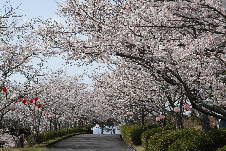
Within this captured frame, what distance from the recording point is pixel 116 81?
17.6m

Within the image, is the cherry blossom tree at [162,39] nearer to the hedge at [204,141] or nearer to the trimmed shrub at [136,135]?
the hedge at [204,141]

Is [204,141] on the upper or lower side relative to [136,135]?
upper

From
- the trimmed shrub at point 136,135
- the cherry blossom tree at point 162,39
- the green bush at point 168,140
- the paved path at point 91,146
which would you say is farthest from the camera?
the trimmed shrub at point 136,135

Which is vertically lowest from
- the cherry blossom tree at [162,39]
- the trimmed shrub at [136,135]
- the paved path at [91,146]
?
the paved path at [91,146]

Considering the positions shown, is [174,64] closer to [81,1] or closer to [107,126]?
[81,1]

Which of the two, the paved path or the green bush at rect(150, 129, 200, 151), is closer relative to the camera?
the green bush at rect(150, 129, 200, 151)

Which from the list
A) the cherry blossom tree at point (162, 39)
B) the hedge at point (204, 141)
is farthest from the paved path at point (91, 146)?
the hedge at point (204, 141)

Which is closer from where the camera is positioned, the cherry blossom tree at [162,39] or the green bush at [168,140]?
the cherry blossom tree at [162,39]

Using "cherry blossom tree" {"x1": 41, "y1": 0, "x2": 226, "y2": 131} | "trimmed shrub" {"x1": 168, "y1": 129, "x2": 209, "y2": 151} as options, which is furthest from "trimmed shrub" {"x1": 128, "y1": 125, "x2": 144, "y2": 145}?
"trimmed shrub" {"x1": 168, "y1": 129, "x2": 209, "y2": 151}

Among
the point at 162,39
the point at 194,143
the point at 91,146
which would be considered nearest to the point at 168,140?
the point at 194,143

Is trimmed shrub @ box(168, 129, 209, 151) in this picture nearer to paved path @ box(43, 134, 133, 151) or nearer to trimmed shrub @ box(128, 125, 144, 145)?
paved path @ box(43, 134, 133, 151)

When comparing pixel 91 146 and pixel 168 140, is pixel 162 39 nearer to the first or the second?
pixel 168 140

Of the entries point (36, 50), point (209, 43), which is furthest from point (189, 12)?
point (36, 50)

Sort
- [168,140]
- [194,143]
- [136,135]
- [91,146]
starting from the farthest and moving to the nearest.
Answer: [91,146]
[136,135]
[168,140]
[194,143]
